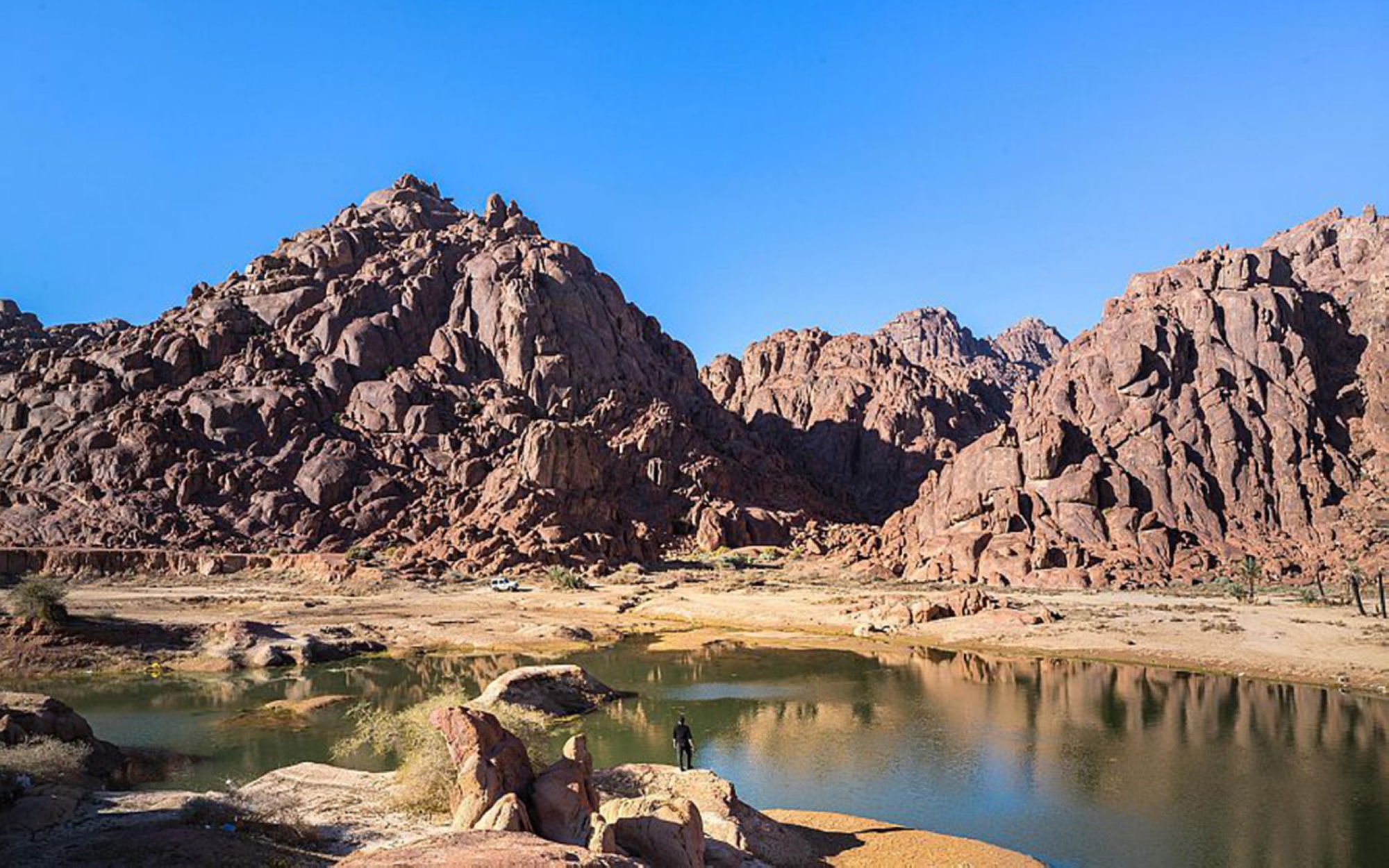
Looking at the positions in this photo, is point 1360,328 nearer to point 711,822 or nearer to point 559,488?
point 559,488

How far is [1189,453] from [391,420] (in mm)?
83841

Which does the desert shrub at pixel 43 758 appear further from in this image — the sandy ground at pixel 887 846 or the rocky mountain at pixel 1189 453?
the rocky mountain at pixel 1189 453

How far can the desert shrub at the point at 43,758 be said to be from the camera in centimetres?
1839

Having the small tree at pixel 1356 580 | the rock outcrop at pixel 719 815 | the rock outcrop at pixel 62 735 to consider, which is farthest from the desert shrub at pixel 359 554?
the small tree at pixel 1356 580

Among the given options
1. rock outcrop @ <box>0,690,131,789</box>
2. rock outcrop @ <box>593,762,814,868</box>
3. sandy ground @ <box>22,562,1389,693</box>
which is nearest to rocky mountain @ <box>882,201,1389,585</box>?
sandy ground @ <box>22,562,1389,693</box>

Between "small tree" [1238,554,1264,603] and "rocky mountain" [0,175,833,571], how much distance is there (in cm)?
5064

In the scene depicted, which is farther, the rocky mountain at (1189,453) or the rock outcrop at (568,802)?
the rocky mountain at (1189,453)

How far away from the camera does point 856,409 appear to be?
471 feet

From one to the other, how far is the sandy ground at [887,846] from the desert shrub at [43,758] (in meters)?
16.2

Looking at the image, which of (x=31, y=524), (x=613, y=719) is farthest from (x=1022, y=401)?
(x=31, y=524)

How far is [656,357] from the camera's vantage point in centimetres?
13362

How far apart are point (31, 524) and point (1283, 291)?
389 ft

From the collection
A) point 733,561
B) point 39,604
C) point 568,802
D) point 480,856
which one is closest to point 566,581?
point 733,561

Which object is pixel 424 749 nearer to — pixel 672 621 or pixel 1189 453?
pixel 672 621
